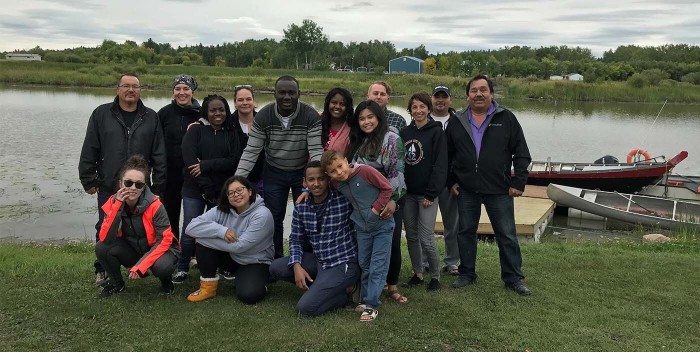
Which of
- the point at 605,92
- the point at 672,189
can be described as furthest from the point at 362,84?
the point at 672,189

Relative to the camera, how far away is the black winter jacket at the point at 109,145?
4934mm

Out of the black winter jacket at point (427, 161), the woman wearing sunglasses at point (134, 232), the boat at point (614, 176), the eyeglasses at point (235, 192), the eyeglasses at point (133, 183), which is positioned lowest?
the boat at point (614, 176)

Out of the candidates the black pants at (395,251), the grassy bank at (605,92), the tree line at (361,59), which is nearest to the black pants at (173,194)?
the black pants at (395,251)

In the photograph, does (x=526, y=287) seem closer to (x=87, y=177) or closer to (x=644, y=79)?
(x=87, y=177)

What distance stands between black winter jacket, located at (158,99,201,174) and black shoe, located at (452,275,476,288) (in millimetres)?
2935

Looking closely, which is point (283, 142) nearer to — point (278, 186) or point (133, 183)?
point (278, 186)

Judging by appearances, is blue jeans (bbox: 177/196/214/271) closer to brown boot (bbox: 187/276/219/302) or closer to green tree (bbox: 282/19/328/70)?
brown boot (bbox: 187/276/219/302)

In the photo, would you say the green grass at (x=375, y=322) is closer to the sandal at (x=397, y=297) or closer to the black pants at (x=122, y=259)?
the sandal at (x=397, y=297)

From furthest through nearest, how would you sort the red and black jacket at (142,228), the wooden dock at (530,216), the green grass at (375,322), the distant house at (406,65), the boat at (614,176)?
the distant house at (406,65)
the boat at (614,176)
the wooden dock at (530,216)
the red and black jacket at (142,228)
the green grass at (375,322)

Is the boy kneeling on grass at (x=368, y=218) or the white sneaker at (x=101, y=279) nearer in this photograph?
the boy kneeling on grass at (x=368, y=218)

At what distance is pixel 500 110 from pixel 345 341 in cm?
247

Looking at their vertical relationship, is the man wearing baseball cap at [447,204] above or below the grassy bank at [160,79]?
below

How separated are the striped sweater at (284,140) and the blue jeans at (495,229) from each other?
1.51 meters

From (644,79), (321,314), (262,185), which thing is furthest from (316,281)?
(644,79)
